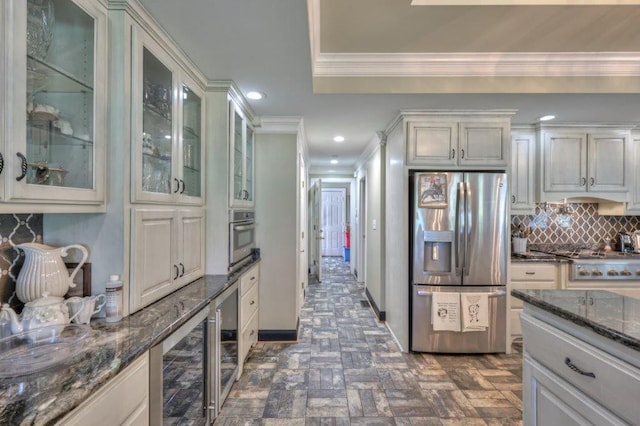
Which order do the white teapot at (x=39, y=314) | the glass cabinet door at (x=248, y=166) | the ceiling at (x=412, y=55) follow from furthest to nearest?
the glass cabinet door at (x=248, y=166) → the ceiling at (x=412, y=55) → the white teapot at (x=39, y=314)

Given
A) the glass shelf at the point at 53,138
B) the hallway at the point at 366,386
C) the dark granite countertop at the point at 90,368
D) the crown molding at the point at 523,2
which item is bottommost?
the hallway at the point at 366,386

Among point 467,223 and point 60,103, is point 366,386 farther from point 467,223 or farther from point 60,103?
point 60,103

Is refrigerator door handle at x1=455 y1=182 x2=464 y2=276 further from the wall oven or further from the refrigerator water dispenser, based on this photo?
the wall oven

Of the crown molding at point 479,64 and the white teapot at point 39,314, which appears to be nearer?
the white teapot at point 39,314

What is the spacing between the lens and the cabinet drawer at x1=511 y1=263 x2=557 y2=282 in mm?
3145

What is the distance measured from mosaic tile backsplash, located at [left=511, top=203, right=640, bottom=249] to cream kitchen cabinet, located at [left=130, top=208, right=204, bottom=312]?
3.63 metres

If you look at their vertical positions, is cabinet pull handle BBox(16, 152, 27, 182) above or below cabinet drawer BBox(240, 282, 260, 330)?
above

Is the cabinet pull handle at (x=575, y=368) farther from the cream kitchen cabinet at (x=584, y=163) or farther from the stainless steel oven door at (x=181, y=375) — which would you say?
the cream kitchen cabinet at (x=584, y=163)

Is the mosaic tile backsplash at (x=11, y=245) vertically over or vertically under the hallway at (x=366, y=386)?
over

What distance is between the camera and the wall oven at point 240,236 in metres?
2.42

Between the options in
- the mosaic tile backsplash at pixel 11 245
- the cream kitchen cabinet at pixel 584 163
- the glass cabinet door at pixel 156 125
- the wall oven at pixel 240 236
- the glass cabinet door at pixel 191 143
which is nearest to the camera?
the mosaic tile backsplash at pixel 11 245

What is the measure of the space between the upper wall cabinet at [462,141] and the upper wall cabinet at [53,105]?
245 cm

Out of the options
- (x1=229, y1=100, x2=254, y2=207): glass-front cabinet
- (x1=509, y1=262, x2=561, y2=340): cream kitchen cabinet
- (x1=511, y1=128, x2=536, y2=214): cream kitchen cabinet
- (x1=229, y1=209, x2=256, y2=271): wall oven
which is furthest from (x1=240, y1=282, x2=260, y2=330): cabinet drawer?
(x1=511, y1=128, x2=536, y2=214): cream kitchen cabinet

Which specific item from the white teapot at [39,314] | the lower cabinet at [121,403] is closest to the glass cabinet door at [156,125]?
the white teapot at [39,314]
